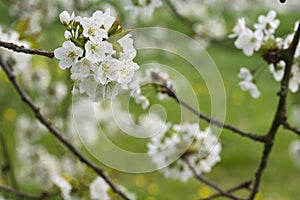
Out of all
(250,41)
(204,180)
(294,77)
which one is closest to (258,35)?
(250,41)

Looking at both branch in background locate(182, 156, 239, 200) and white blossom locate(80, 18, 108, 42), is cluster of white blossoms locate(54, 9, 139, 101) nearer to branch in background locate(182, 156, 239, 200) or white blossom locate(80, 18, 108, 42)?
white blossom locate(80, 18, 108, 42)

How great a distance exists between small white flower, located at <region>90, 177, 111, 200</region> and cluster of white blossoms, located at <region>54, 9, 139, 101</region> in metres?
0.86

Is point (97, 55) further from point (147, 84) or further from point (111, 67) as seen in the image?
point (147, 84)

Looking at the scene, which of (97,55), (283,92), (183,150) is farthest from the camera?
(183,150)

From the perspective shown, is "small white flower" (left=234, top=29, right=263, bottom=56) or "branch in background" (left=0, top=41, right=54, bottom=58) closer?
"branch in background" (left=0, top=41, right=54, bottom=58)

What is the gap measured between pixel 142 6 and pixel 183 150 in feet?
1.67

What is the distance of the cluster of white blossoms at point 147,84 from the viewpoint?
4.59ft

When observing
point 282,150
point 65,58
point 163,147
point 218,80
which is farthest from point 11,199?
point 282,150

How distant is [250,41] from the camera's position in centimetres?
133

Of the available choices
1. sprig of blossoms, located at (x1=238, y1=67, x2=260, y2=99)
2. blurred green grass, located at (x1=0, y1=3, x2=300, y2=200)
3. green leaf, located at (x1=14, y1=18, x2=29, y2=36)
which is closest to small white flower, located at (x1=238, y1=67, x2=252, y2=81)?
sprig of blossoms, located at (x1=238, y1=67, x2=260, y2=99)

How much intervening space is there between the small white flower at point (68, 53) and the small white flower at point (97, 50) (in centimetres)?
2

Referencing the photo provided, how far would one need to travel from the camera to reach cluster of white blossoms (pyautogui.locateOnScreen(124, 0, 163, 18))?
4.63ft

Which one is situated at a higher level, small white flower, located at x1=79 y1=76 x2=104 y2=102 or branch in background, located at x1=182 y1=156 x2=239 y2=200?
branch in background, located at x1=182 y1=156 x2=239 y2=200

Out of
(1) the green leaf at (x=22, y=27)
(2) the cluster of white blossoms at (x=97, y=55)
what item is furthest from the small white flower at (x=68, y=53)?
(1) the green leaf at (x=22, y=27)
